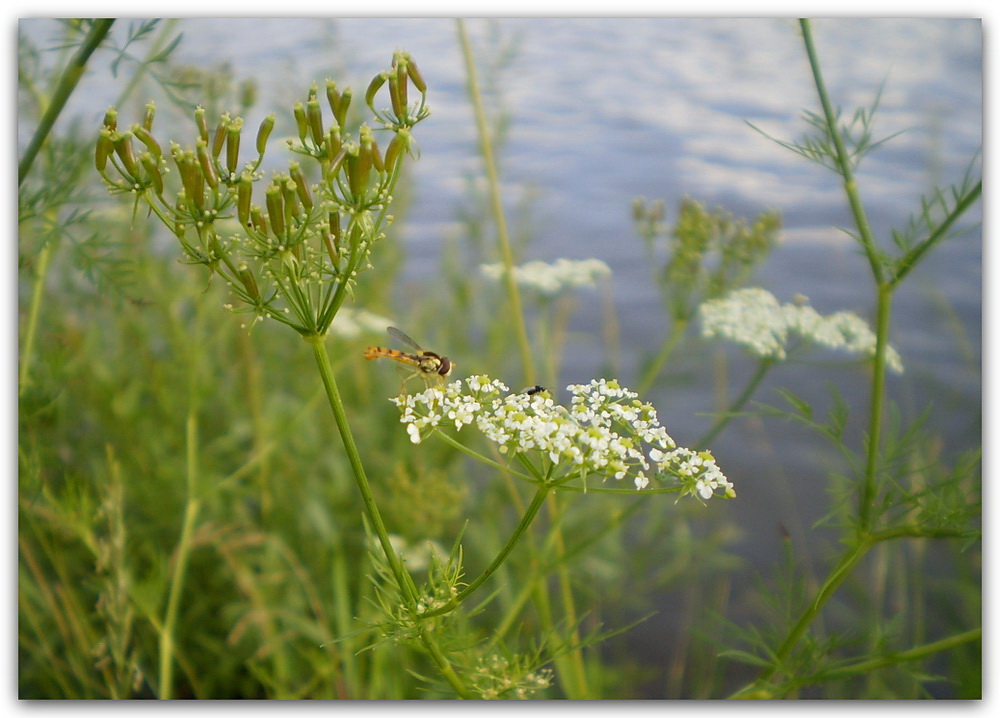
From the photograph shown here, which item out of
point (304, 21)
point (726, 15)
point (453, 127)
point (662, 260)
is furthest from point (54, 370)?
point (726, 15)

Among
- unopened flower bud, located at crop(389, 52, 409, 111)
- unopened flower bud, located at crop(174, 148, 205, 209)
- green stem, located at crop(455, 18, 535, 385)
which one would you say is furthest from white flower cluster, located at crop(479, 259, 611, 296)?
→ unopened flower bud, located at crop(174, 148, 205, 209)

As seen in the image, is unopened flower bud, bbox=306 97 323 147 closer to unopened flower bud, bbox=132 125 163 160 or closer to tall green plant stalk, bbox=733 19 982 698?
unopened flower bud, bbox=132 125 163 160

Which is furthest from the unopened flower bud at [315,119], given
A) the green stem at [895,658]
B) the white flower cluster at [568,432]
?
the green stem at [895,658]

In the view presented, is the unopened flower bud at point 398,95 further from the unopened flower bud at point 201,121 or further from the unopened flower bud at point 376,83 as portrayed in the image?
the unopened flower bud at point 201,121

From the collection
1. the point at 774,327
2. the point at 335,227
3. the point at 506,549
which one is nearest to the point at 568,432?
the point at 506,549

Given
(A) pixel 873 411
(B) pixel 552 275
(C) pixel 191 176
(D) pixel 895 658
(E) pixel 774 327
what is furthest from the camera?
(B) pixel 552 275

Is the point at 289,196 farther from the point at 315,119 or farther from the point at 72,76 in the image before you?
the point at 72,76
